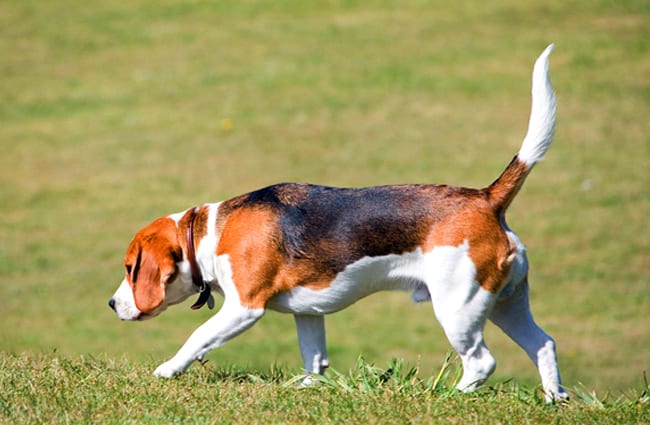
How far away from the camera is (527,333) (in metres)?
6.66

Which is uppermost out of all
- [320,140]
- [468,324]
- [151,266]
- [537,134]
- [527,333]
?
[537,134]

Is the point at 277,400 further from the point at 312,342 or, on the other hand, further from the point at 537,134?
the point at 537,134

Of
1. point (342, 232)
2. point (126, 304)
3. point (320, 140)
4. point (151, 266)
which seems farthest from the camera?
point (320, 140)

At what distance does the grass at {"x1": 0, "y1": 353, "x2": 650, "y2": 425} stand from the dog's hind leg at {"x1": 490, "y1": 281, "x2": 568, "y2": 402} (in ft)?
0.75

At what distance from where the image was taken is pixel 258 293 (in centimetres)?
657

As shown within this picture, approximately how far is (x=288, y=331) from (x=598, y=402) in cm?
995

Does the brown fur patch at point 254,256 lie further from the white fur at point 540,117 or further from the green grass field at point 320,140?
the green grass field at point 320,140

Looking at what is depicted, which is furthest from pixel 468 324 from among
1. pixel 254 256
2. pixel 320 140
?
pixel 320 140

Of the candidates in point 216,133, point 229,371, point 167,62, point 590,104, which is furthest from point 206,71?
point 229,371

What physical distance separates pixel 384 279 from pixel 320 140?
47.5 ft

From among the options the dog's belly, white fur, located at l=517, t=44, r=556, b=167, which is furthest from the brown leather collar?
white fur, located at l=517, t=44, r=556, b=167

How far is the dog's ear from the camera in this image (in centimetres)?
674

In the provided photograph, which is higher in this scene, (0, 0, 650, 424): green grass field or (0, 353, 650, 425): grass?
(0, 353, 650, 425): grass

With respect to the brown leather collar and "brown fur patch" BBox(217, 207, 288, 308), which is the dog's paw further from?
"brown fur patch" BBox(217, 207, 288, 308)
